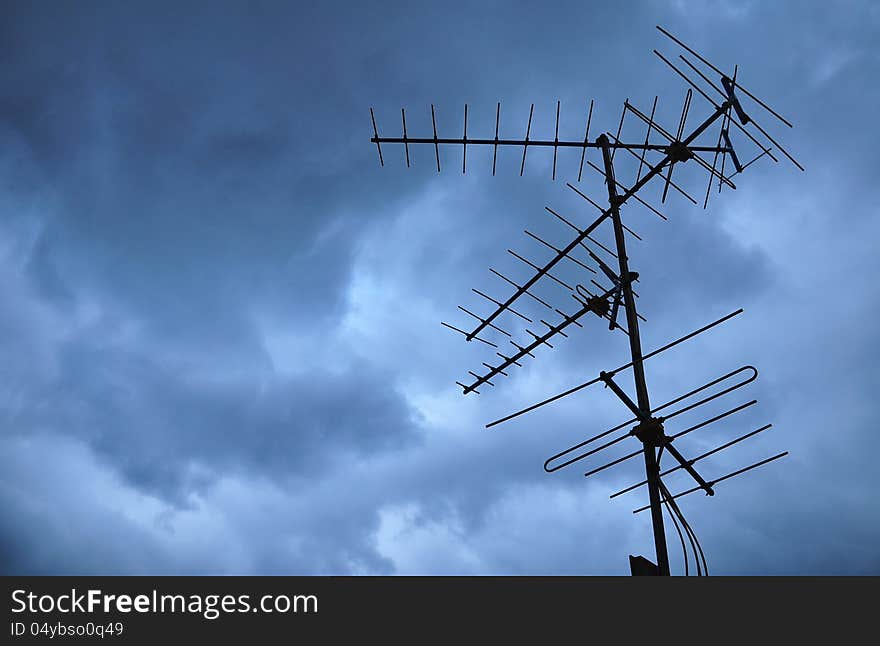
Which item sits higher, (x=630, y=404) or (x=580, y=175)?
(x=580, y=175)

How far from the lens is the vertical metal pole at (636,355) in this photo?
20.0ft

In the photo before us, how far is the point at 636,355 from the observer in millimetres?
7453

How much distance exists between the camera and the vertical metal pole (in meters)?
6.11
